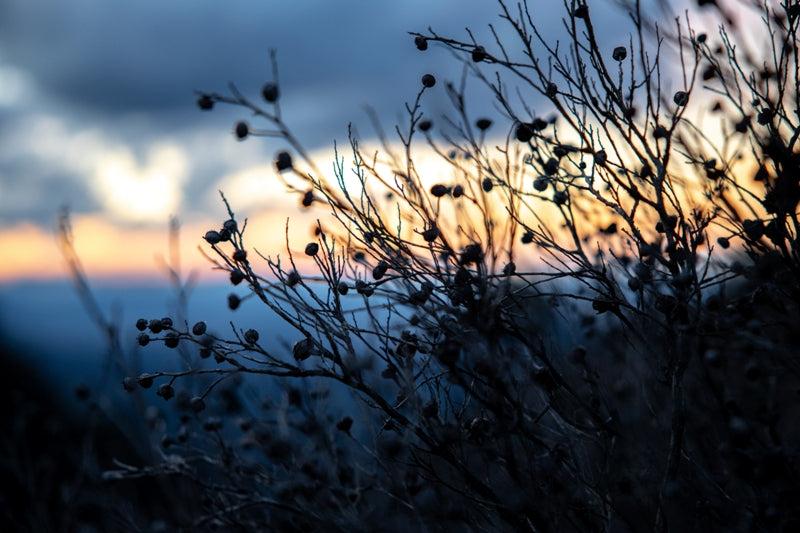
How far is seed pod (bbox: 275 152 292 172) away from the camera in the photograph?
2.31 metres

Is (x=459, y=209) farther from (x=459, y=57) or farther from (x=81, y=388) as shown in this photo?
(x=81, y=388)

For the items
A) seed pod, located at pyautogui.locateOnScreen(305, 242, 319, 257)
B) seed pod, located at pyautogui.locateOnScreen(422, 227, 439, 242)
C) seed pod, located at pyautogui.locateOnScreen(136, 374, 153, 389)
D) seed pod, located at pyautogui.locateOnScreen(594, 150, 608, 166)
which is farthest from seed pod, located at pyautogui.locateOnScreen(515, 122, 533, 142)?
seed pod, located at pyautogui.locateOnScreen(136, 374, 153, 389)

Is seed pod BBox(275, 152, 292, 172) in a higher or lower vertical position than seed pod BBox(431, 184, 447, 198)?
lower

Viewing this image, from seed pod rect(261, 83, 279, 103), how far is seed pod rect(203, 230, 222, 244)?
60 cm

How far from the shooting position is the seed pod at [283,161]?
231cm

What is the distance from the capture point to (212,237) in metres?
2.45

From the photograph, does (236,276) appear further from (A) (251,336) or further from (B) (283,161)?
(B) (283,161)

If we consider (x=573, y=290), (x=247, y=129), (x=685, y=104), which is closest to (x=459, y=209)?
(x=685, y=104)

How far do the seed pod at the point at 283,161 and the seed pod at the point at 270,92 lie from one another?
0.21 m

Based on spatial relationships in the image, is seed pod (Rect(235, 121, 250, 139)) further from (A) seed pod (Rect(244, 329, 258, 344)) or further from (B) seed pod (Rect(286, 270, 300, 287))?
(A) seed pod (Rect(244, 329, 258, 344))

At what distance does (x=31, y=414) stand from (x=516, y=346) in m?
6.29

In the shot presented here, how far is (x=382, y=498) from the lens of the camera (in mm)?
4711

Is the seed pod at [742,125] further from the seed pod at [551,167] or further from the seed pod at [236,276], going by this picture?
the seed pod at [236,276]

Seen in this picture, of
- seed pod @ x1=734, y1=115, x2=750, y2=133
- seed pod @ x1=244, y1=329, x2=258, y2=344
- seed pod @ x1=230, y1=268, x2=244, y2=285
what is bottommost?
seed pod @ x1=244, y1=329, x2=258, y2=344
